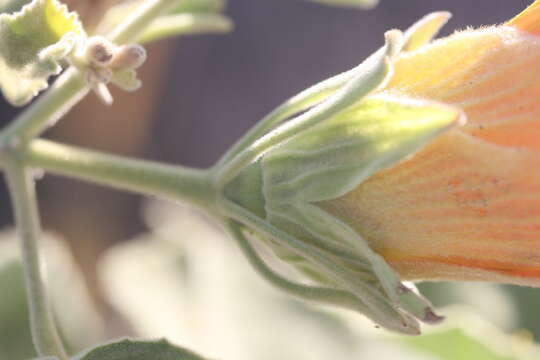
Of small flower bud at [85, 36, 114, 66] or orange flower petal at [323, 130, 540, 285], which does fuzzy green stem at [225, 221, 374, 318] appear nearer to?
orange flower petal at [323, 130, 540, 285]

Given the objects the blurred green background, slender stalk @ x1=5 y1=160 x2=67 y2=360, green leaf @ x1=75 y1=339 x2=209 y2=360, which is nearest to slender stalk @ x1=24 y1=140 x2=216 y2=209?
slender stalk @ x1=5 y1=160 x2=67 y2=360

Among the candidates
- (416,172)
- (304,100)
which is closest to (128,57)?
(304,100)

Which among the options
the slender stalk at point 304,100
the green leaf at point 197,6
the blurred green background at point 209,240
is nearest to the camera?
the slender stalk at point 304,100

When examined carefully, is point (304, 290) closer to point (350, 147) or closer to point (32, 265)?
point (350, 147)

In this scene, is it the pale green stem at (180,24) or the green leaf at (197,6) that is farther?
the green leaf at (197,6)

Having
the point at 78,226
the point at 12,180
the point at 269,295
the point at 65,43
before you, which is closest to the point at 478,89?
the point at 65,43

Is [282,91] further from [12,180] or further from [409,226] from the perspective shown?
[409,226]

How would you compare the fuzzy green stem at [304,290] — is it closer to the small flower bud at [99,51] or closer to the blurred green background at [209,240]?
the small flower bud at [99,51]

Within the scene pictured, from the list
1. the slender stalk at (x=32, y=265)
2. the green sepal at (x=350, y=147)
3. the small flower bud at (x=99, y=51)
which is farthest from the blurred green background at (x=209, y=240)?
the small flower bud at (x=99, y=51)
